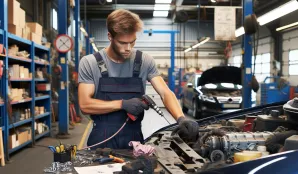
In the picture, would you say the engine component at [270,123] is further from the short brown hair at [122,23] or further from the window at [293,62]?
the window at [293,62]

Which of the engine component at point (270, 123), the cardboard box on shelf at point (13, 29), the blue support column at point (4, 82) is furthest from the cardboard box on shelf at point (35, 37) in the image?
the engine component at point (270, 123)

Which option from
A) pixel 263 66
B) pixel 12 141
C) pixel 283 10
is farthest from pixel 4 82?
pixel 263 66

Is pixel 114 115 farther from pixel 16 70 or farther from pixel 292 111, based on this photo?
pixel 16 70

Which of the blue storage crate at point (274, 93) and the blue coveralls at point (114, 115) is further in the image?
the blue storage crate at point (274, 93)

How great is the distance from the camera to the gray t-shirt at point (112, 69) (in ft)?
7.61

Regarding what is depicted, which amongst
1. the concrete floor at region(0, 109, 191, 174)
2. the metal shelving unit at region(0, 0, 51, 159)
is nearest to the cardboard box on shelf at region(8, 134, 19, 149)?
the metal shelving unit at region(0, 0, 51, 159)

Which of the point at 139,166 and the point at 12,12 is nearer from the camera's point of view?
the point at 139,166

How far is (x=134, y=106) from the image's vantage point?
2.17 metres

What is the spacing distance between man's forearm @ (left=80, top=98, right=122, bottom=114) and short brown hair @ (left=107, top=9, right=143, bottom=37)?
461 millimetres

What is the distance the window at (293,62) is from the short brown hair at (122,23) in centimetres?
1595

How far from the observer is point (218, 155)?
1.82 meters

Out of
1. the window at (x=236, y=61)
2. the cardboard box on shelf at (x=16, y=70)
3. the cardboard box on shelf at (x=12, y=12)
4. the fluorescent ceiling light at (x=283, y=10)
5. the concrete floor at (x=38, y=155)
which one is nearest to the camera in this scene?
the concrete floor at (x=38, y=155)

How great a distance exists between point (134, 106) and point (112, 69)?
376mm

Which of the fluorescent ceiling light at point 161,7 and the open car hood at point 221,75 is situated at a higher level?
the fluorescent ceiling light at point 161,7
